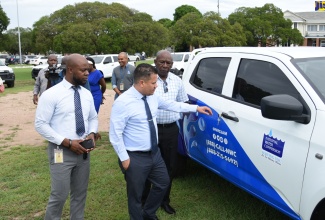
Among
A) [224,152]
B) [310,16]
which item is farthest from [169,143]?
[310,16]

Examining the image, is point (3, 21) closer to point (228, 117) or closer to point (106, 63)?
point (106, 63)

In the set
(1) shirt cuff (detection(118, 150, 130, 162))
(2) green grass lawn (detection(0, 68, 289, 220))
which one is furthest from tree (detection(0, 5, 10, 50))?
(1) shirt cuff (detection(118, 150, 130, 162))

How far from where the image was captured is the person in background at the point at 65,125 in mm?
3000

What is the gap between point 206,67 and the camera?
4.41 meters

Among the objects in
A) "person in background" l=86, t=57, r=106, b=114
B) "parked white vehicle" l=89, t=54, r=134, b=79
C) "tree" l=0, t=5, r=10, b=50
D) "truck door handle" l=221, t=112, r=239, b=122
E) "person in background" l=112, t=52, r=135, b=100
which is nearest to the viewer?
"truck door handle" l=221, t=112, r=239, b=122

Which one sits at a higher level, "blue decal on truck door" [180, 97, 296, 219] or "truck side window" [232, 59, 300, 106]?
"truck side window" [232, 59, 300, 106]

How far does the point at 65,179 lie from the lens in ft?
10.2

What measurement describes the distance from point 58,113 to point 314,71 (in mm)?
2122

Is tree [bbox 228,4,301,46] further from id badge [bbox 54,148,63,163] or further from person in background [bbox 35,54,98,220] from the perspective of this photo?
id badge [bbox 54,148,63,163]

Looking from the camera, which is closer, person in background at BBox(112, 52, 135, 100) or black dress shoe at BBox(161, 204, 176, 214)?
black dress shoe at BBox(161, 204, 176, 214)

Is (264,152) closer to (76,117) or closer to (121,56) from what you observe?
(76,117)

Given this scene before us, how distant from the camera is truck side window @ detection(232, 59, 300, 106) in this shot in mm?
3125

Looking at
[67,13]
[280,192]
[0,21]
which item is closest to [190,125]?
[280,192]

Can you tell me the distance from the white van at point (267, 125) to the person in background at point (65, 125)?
1.31 metres
